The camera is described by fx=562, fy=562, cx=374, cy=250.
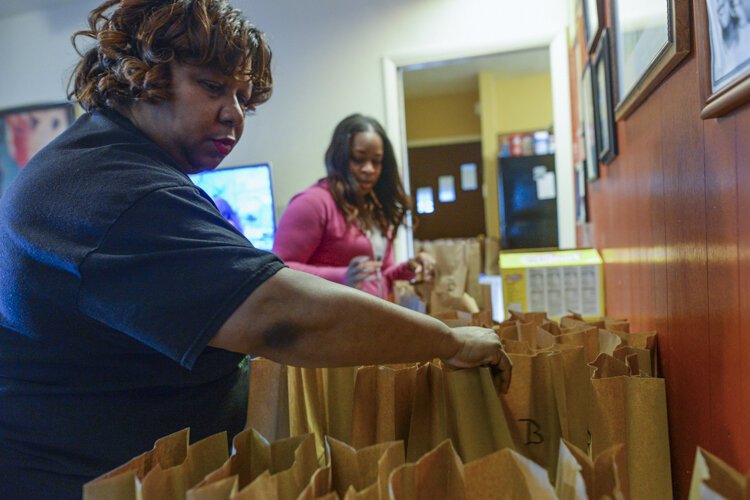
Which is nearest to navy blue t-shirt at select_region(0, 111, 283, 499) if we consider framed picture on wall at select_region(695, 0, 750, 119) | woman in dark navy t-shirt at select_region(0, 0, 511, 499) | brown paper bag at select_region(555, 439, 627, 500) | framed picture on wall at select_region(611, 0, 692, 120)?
woman in dark navy t-shirt at select_region(0, 0, 511, 499)

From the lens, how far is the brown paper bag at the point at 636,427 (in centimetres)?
70

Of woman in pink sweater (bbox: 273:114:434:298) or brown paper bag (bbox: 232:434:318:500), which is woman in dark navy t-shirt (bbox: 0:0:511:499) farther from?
woman in pink sweater (bbox: 273:114:434:298)

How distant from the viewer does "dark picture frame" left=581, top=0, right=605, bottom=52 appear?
1482mm

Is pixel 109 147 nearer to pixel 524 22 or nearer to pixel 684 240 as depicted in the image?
pixel 684 240

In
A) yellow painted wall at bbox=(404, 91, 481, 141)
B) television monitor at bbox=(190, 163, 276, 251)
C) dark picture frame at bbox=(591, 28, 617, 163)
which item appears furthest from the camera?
yellow painted wall at bbox=(404, 91, 481, 141)

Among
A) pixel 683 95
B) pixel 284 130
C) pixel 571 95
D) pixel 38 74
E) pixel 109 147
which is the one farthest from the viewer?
pixel 38 74

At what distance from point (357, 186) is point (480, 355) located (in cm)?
136

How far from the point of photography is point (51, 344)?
707 mm

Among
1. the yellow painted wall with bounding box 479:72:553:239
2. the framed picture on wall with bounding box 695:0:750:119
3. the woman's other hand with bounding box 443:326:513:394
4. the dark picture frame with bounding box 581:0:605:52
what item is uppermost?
the yellow painted wall with bounding box 479:72:553:239

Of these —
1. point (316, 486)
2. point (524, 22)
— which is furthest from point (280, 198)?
point (316, 486)

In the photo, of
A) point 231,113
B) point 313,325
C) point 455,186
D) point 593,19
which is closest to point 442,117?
point 455,186

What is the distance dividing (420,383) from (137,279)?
0.39 metres

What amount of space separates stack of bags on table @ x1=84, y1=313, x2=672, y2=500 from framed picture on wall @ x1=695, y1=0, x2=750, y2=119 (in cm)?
34

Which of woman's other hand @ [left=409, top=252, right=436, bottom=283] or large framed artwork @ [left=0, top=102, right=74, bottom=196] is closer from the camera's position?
woman's other hand @ [left=409, top=252, right=436, bottom=283]
